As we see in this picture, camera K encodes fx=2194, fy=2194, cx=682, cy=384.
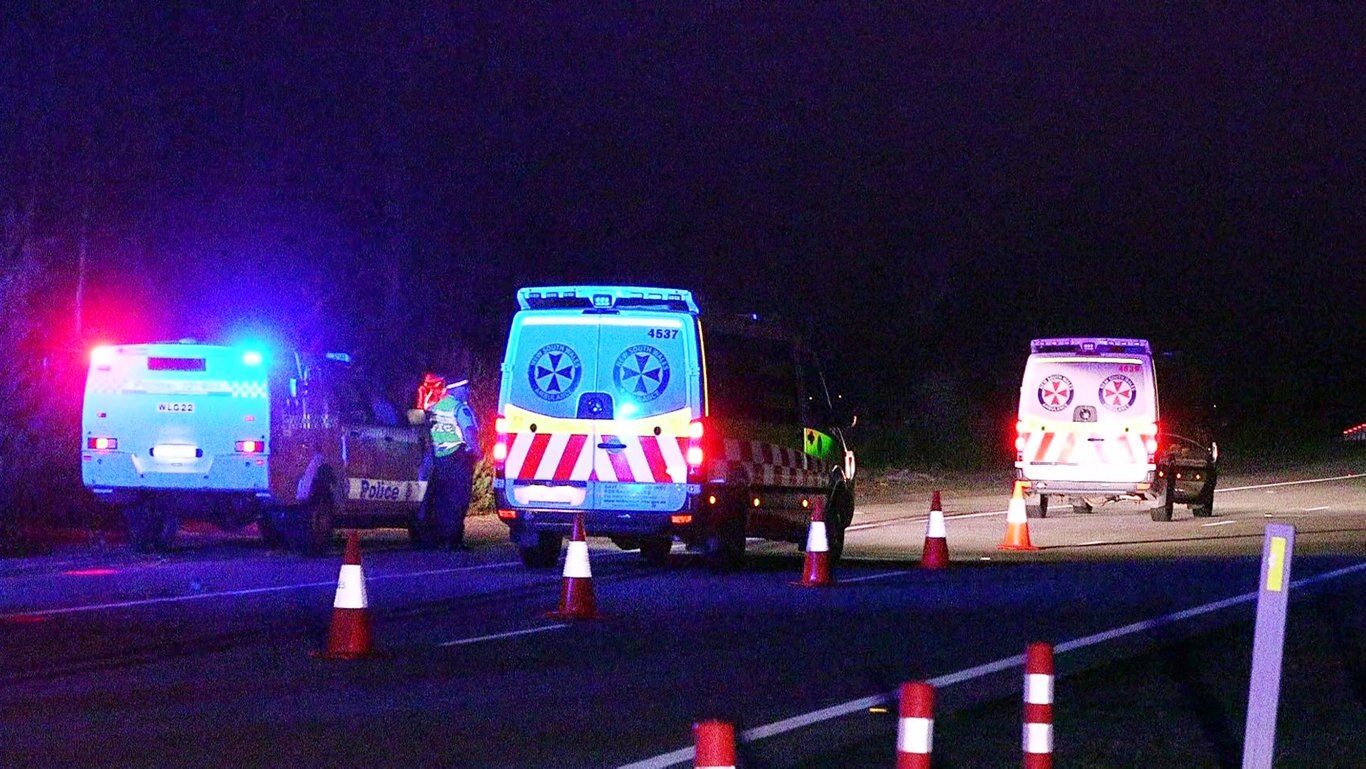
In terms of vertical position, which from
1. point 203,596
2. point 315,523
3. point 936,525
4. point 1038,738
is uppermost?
point 1038,738

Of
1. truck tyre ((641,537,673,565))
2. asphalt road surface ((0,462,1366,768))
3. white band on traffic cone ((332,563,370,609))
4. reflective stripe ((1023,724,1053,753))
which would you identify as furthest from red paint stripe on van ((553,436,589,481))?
reflective stripe ((1023,724,1053,753))

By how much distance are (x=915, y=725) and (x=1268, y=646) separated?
8.24 ft

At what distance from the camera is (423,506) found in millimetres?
22953

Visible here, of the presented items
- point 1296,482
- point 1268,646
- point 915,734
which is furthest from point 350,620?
point 1296,482

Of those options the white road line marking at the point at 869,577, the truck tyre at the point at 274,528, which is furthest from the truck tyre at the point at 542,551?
the white road line marking at the point at 869,577

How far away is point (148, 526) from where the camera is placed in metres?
21.2

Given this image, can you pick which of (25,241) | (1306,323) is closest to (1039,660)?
(25,241)

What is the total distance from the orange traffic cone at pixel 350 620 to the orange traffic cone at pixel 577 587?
261 cm

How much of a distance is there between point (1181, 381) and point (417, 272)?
13409 mm

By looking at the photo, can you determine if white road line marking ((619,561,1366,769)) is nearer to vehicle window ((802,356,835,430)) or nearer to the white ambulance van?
vehicle window ((802,356,835,430))

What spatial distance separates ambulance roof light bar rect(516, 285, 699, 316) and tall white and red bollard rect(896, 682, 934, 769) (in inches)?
524

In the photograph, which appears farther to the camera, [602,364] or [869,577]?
[869,577]

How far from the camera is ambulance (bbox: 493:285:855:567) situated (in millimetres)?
19047

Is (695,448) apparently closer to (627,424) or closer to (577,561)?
(627,424)
